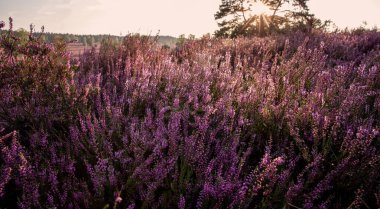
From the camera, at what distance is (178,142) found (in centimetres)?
223

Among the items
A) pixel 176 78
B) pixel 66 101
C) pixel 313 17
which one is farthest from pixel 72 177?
pixel 313 17

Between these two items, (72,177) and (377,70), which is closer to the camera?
(72,177)

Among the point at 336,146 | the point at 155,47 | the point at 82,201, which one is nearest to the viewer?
the point at 82,201

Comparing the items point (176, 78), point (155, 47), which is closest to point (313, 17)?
point (155, 47)

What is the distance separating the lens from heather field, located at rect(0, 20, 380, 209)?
157cm

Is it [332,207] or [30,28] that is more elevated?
[30,28]

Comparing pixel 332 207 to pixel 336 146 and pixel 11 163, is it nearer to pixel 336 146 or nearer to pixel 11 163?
pixel 336 146

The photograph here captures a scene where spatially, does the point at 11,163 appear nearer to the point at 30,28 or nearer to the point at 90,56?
the point at 30,28

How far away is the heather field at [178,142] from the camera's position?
1.57 metres

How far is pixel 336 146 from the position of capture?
7.09 ft

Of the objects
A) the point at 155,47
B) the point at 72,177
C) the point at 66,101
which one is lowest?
the point at 72,177

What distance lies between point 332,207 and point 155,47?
167 inches

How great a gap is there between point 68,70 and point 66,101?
48cm

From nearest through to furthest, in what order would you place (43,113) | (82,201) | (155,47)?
(82,201) → (43,113) → (155,47)
